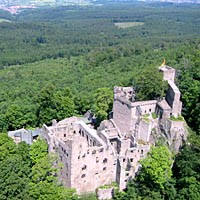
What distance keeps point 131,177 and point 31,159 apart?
579 inches

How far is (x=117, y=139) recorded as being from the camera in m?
52.5

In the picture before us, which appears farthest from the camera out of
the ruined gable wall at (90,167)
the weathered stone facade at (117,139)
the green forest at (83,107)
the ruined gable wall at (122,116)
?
the ruined gable wall at (122,116)

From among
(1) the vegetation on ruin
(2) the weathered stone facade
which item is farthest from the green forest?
(1) the vegetation on ruin

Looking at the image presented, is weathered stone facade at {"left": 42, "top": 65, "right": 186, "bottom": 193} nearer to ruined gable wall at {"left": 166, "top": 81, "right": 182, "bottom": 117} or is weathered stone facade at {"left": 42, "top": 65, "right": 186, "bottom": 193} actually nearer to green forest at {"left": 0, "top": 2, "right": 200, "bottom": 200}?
ruined gable wall at {"left": 166, "top": 81, "right": 182, "bottom": 117}

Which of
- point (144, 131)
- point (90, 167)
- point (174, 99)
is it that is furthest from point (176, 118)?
point (90, 167)

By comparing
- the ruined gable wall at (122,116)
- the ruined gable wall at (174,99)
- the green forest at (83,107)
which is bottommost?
the green forest at (83,107)

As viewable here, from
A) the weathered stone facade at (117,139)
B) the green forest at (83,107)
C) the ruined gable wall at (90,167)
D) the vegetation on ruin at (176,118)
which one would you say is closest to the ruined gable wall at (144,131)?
the weathered stone facade at (117,139)

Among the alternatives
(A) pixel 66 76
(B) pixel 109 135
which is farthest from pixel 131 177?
(A) pixel 66 76

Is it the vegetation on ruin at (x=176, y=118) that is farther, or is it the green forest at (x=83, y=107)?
the vegetation on ruin at (x=176, y=118)

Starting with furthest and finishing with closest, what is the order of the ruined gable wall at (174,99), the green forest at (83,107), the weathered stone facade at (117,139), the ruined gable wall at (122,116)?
the ruined gable wall at (174,99) → the ruined gable wall at (122,116) → the weathered stone facade at (117,139) → the green forest at (83,107)

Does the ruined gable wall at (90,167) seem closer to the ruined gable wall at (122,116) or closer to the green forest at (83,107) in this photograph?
the green forest at (83,107)

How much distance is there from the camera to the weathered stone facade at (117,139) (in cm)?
4866

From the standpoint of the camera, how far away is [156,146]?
172ft

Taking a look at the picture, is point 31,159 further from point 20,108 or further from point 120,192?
point 20,108
